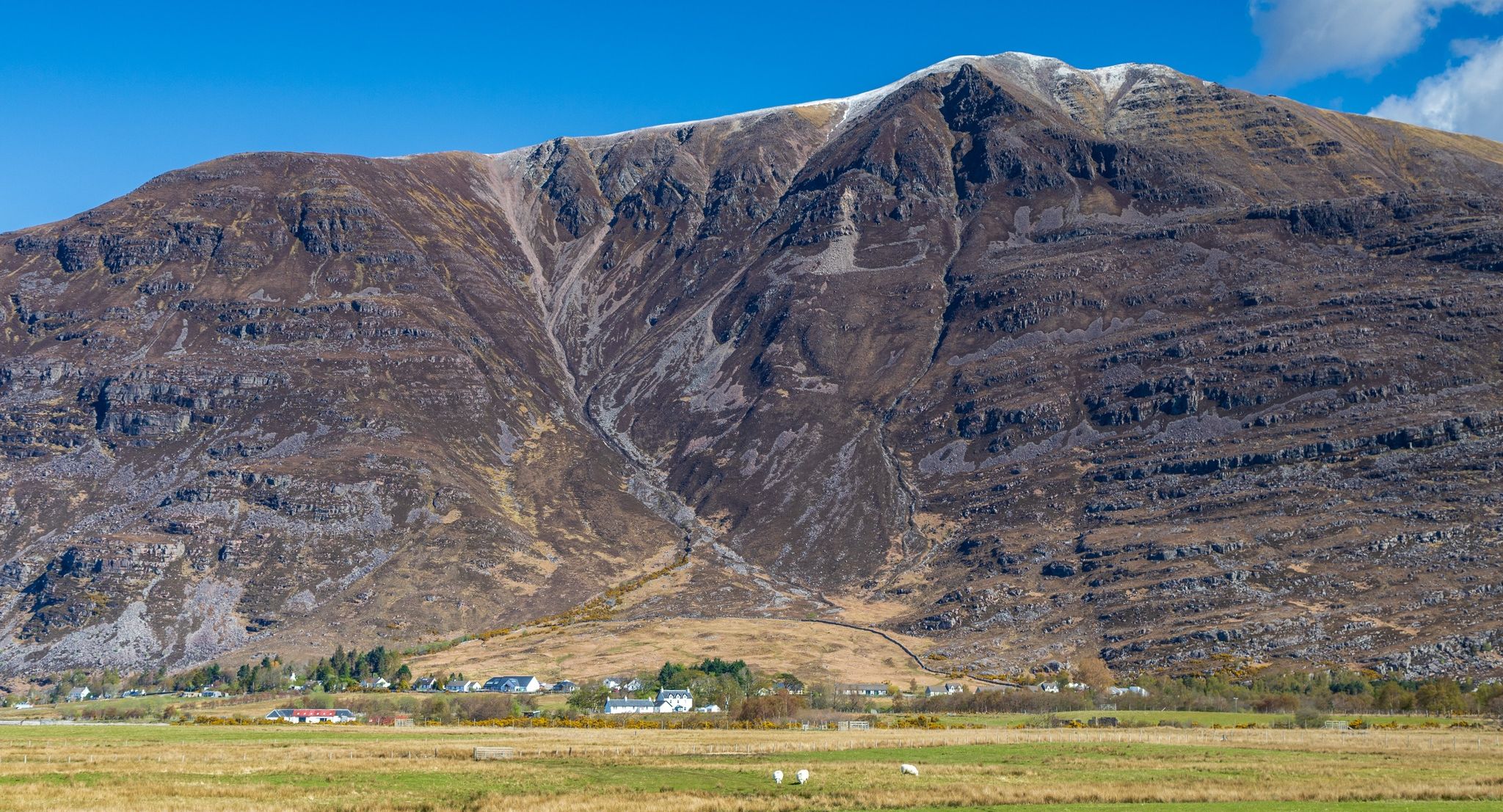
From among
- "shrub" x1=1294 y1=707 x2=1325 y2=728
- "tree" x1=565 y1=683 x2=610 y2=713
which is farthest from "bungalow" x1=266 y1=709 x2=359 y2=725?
"shrub" x1=1294 y1=707 x2=1325 y2=728

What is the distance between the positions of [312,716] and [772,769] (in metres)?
93.5

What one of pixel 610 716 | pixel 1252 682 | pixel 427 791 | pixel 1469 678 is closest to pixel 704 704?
pixel 610 716

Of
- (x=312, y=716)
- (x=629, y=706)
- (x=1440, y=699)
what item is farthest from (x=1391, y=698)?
(x=312, y=716)

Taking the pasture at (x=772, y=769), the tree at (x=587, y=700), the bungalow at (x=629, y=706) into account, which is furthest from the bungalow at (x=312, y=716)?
the pasture at (x=772, y=769)

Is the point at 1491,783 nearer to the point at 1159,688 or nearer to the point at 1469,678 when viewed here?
the point at 1159,688

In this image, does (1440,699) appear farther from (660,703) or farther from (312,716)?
(312,716)

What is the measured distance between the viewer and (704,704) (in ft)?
588

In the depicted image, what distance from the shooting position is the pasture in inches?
2457

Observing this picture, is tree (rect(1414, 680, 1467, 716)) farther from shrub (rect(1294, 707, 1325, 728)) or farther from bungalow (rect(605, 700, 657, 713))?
bungalow (rect(605, 700, 657, 713))

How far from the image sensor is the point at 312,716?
154875 millimetres

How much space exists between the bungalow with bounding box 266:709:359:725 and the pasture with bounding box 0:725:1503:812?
38.6m

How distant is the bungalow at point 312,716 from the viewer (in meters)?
152

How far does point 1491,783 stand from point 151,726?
409 ft

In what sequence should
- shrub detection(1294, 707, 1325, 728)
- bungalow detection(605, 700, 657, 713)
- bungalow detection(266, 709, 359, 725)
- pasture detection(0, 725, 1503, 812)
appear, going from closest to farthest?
pasture detection(0, 725, 1503, 812), shrub detection(1294, 707, 1325, 728), bungalow detection(266, 709, 359, 725), bungalow detection(605, 700, 657, 713)
